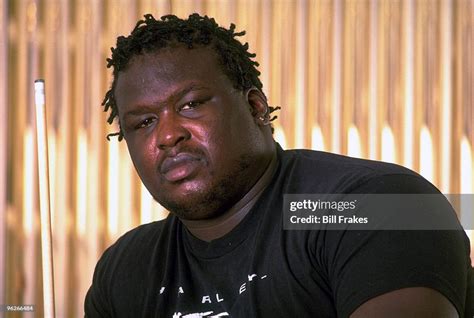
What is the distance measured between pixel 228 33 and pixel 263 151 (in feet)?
0.65

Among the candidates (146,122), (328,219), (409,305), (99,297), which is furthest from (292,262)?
(99,297)

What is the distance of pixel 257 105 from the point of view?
48.2 inches

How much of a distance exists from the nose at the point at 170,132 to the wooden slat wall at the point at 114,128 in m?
1.18

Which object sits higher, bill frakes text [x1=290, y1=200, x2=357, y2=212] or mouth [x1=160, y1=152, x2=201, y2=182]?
mouth [x1=160, y1=152, x2=201, y2=182]

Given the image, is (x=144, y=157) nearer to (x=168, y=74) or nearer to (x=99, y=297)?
(x=168, y=74)

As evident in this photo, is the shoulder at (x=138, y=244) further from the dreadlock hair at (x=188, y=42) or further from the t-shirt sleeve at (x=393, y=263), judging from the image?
the t-shirt sleeve at (x=393, y=263)

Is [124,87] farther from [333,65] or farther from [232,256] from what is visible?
[333,65]

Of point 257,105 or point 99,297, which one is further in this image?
point 99,297

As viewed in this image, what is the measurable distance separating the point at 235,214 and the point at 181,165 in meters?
0.11

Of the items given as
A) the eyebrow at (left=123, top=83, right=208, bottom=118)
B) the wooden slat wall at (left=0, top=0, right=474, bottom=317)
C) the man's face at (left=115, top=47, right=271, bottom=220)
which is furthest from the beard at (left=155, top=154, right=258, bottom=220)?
the wooden slat wall at (left=0, top=0, right=474, bottom=317)

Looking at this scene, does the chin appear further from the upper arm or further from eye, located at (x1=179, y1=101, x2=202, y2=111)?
the upper arm

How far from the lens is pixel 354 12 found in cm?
236

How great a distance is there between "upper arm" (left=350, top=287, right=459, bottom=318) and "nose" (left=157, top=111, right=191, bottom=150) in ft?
1.08

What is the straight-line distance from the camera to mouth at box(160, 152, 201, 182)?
112cm
